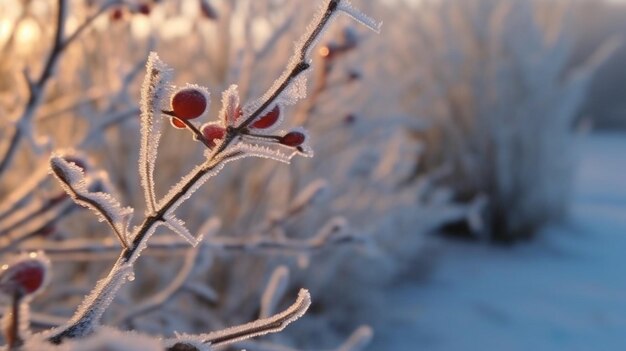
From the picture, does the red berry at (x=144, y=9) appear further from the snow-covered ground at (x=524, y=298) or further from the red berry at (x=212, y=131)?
the snow-covered ground at (x=524, y=298)

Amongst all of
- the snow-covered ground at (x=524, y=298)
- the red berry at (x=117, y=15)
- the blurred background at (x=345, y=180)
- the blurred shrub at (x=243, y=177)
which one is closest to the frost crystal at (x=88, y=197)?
the blurred background at (x=345, y=180)

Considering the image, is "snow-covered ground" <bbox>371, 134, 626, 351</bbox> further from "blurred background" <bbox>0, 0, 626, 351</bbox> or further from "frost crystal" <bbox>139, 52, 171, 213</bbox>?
"frost crystal" <bbox>139, 52, 171, 213</bbox>

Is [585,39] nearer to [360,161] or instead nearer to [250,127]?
[360,161]

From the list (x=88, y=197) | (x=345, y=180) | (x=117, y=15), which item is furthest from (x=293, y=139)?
(x=345, y=180)

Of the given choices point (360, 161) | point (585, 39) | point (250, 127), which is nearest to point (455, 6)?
point (360, 161)

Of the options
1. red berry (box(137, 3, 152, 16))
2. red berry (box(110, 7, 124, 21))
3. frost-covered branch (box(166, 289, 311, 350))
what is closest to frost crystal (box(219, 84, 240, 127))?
frost-covered branch (box(166, 289, 311, 350))

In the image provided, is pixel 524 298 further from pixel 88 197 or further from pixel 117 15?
pixel 88 197
